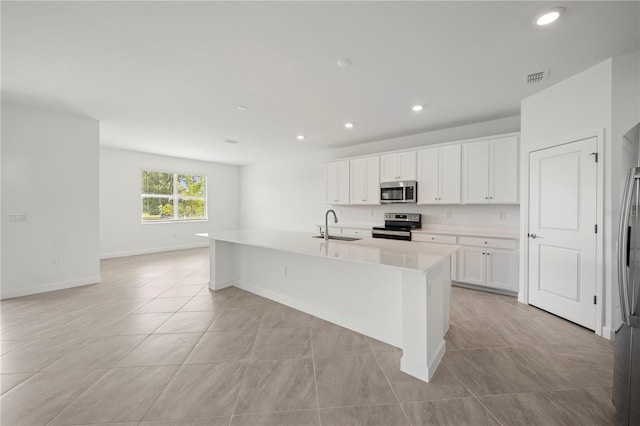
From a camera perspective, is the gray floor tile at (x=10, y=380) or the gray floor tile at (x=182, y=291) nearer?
the gray floor tile at (x=10, y=380)

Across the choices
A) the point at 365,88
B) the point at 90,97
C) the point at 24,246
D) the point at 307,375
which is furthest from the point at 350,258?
the point at 24,246

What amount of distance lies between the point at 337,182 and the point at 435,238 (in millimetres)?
2447

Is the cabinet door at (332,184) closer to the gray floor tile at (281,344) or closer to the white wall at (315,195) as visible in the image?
the white wall at (315,195)

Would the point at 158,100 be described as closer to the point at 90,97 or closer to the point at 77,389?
the point at 90,97

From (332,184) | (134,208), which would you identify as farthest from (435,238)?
(134,208)

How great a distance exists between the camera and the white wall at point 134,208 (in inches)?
237

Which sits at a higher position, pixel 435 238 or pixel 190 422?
pixel 435 238

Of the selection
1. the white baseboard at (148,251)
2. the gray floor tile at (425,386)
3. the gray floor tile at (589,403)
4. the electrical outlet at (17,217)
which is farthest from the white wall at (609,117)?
the white baseboard at (148,251)

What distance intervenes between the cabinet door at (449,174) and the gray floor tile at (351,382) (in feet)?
10.2

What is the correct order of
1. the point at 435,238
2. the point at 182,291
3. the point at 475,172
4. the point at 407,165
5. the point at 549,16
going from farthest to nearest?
the point at 407,165 < the point at 435,238 < the point at 475,172 < the point at 182,291 < the point at 549,16

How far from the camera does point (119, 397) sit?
1696 mm

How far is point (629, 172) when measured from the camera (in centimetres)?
145

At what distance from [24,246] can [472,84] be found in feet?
20.7

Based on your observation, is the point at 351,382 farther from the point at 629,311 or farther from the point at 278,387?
the point at 629,311
